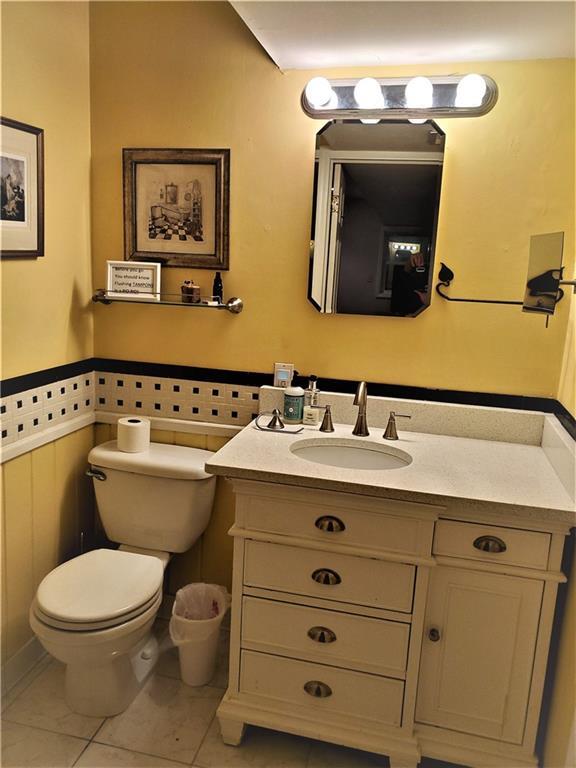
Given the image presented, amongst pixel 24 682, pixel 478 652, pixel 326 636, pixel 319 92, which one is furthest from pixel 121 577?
pixel 319 92

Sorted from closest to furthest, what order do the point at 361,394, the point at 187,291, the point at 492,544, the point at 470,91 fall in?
the point at 492,544
the point at 470,91
the point at 361,394
the point at 187,291

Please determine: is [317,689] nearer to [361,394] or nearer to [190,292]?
[361,394]

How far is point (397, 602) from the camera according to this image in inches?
62.2

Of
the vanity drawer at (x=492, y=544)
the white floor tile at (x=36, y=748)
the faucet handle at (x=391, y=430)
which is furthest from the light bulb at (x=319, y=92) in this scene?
the white floor tile at (x=36, y=748)

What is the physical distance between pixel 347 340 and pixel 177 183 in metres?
0.79

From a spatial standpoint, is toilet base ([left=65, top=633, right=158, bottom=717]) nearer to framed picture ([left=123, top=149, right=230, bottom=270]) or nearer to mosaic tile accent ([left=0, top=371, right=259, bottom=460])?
mosaic tile accent ([left=0, top=371, right=259, bottom=460])

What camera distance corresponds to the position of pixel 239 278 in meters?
2.09

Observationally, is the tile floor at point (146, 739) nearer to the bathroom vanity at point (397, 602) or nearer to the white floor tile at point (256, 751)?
the white floor tile at point (256, 751)

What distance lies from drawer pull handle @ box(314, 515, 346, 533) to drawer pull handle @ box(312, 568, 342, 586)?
11 cm

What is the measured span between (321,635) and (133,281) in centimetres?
129

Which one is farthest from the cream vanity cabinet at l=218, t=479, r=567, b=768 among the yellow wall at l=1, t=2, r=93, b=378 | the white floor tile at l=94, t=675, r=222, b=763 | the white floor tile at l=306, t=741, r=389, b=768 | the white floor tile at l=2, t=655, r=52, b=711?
the yellow wall at l=1, t=2, r=93, b=378

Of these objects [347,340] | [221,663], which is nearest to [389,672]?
[221,663]

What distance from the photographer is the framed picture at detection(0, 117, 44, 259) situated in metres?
1.73

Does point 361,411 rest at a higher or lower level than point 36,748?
higher
